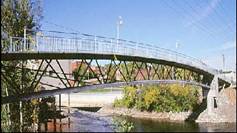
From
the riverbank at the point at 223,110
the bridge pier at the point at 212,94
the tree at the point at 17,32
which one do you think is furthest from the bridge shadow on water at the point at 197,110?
the tree at the point at 17,32

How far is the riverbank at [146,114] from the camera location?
59.5 m

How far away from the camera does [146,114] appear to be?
64500 millimetres

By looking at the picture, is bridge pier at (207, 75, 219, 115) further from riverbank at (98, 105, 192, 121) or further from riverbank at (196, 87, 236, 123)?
riverbank at (98, 105, 192, 121)

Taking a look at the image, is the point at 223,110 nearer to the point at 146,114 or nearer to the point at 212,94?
the point at 212,94

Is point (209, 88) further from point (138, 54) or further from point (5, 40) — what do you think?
point (5, 40)

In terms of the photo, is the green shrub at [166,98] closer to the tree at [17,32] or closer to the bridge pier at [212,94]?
the bridge pier at [212,94]

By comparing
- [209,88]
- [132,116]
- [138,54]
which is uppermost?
[138,54]

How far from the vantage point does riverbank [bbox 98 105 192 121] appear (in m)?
59.5

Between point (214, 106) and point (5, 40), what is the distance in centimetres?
3326

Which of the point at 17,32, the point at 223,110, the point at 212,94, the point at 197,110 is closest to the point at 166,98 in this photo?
the point at 197,110

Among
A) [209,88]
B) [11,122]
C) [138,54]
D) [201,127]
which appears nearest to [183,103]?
[209,88]

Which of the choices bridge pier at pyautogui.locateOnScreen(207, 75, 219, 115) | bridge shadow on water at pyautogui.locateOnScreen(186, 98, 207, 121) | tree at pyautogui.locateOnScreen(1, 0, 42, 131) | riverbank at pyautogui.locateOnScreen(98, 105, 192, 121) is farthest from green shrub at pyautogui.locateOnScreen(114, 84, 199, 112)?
tree at pyautogui.locateOnScreen(1, 0, 42, 131)

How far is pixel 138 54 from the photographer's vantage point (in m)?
42.0

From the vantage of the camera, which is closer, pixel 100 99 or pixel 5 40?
pixel 5 40
